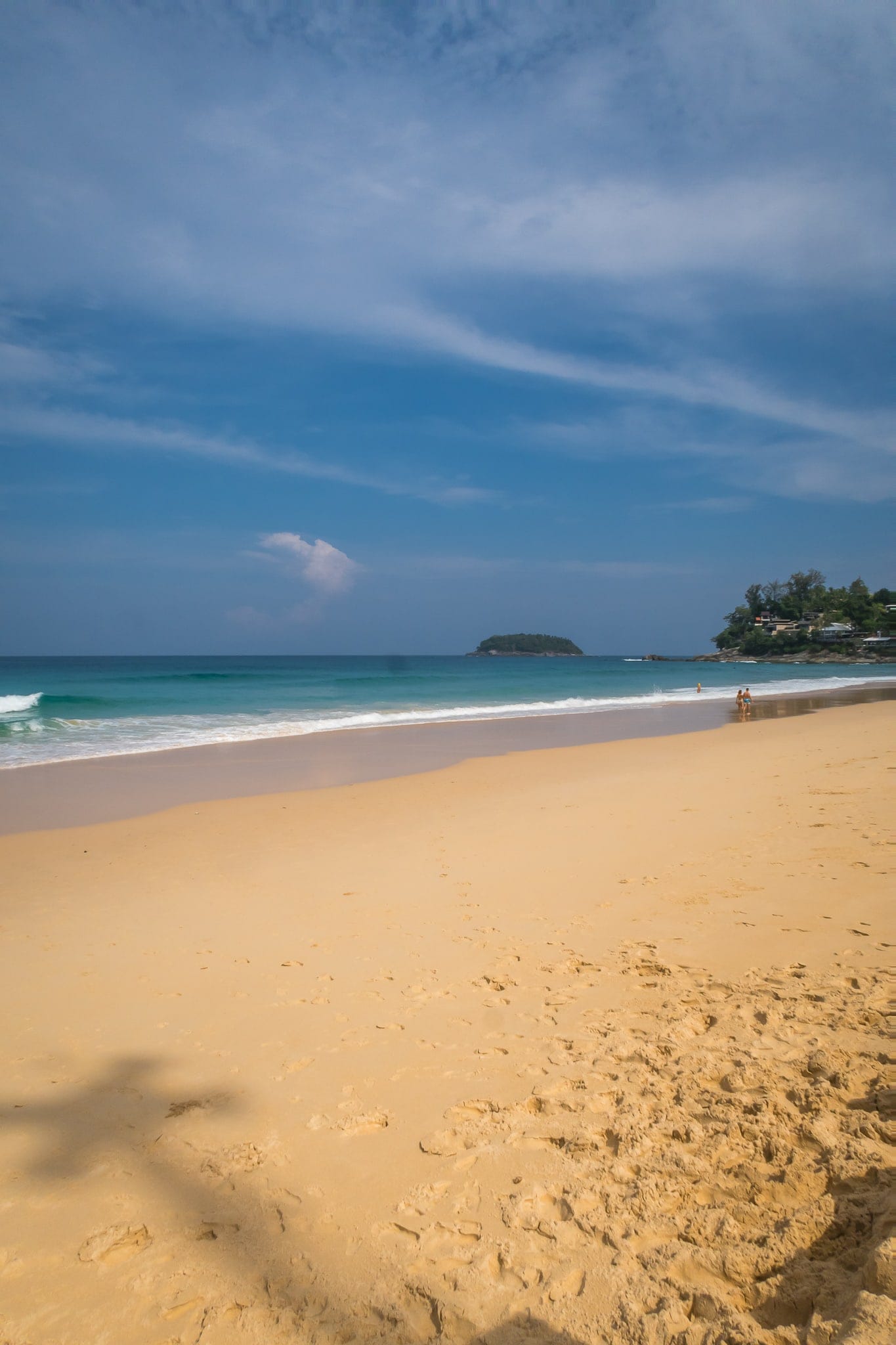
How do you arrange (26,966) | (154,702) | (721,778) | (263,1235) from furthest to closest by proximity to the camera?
(154,702), (721,778), (26,966), (263,1235)

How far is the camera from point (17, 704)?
30625 mm

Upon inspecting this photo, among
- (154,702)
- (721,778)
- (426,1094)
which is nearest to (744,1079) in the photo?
(426,1094)

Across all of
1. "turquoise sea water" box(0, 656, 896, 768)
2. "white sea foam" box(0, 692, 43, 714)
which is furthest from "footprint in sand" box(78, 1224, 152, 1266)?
"white sea foam" box(0, 692, 43, 714)

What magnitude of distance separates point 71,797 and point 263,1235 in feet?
30.9

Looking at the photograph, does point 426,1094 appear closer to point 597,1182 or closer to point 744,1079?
point 597,1182

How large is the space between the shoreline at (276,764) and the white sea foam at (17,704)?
53.9 ft

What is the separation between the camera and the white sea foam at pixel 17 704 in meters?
28.2

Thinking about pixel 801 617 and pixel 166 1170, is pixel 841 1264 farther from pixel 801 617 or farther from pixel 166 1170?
pixel 801 617

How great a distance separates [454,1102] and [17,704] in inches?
1322

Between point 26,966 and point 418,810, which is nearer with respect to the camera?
point 26,966

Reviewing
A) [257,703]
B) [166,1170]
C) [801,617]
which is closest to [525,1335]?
[166,1170]

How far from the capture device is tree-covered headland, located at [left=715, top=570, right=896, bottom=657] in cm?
11094

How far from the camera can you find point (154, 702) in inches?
1297

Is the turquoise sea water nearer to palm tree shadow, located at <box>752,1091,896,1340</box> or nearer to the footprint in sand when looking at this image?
the footprint in sand
